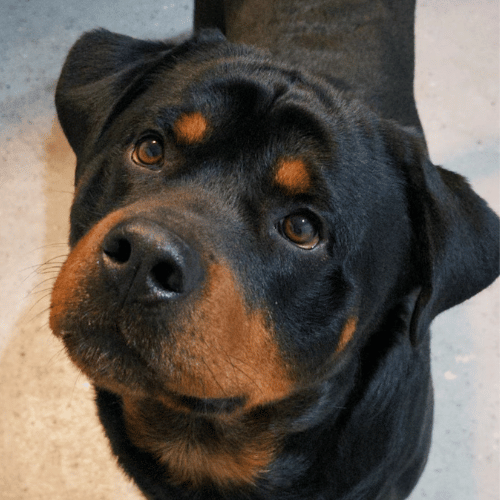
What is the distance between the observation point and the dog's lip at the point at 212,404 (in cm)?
131

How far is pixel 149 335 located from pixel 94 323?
11cm

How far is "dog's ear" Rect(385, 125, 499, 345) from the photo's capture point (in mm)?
1399

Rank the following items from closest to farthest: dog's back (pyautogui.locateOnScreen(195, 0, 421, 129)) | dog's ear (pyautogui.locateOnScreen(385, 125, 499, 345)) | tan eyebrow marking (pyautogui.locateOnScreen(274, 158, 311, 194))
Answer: tan eyebrow marking (pyautogui.locateOnScreen(274, 158, 311, 194)), dog's ear (pyautogui.locateOnScreen(385, 125, 499, 345)), dog's back (pyautogui.locateOnScreen(195, 0, 421, 129))

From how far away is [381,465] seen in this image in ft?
5.40

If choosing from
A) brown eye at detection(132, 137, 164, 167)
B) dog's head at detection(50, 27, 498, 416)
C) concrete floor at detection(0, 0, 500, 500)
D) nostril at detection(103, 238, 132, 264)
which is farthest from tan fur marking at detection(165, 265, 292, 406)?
concrete floor at detection(0, 0, 500, 500)

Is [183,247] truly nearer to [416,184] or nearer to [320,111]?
[320,111]

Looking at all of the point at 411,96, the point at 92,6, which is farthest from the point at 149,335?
the point at 92,6

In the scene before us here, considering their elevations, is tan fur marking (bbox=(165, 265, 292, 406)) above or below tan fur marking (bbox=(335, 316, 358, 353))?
above

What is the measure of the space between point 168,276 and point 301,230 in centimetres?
37

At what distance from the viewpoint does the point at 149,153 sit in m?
1.41

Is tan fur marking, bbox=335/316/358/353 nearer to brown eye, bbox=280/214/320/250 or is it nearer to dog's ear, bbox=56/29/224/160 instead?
brown eye, bbox=280/214/320/250

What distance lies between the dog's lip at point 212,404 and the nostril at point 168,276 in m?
0.32

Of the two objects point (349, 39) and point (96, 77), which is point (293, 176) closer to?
point (96, 77)

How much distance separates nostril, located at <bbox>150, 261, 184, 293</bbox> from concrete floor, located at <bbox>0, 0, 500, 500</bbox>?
2.77 feet
